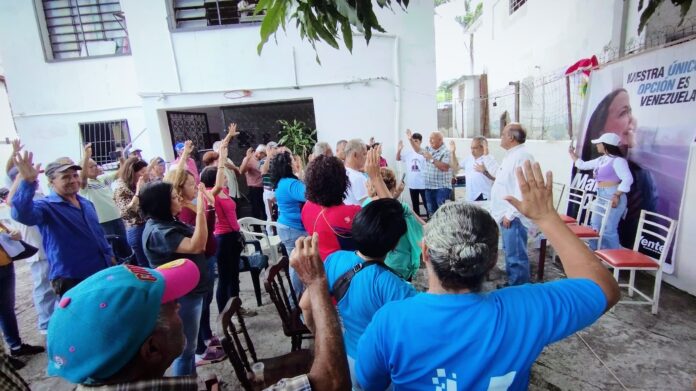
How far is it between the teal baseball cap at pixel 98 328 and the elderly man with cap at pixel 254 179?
5299 millimetres

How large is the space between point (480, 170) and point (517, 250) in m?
1.62

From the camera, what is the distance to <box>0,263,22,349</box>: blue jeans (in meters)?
2.99

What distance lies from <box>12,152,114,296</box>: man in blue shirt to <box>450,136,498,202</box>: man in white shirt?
15.0ft

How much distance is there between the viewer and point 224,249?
3287 millimetres

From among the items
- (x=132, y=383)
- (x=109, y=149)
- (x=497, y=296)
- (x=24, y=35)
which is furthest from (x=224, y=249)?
(x=24, y=35)

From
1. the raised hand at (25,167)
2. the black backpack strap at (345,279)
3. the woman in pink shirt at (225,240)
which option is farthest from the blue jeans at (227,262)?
the black backpack strap at (345,279)

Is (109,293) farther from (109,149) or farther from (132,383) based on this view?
(109,149)

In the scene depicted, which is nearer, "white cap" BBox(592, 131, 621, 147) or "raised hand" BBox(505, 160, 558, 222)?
"raised hand" BBox(505, 160, 558, 222)

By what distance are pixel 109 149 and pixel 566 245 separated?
31.8 feet

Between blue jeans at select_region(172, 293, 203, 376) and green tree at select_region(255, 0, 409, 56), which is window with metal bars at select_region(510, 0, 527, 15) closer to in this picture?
green tree at select_region(255, 0, 409, 56)

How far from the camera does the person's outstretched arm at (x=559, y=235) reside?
1.07 metres

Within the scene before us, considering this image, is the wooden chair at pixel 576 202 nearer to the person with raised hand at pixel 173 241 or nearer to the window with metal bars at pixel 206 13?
the person with raised hand at pixel 173 241

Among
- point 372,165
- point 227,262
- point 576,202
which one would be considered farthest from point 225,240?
point 576,202

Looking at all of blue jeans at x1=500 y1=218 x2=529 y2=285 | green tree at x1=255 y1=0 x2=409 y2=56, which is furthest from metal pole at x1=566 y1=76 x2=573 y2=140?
green tree at x1=255 y1=0 x2=409 y2=56
